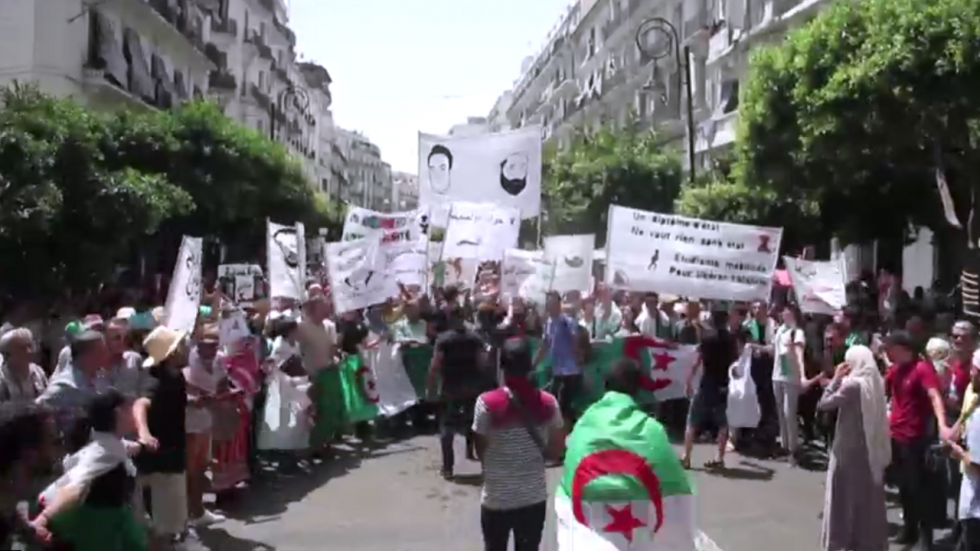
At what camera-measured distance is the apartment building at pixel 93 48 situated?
1224 inches

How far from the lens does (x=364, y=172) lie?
162 meters

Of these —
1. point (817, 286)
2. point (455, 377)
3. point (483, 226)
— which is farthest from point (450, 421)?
point (483, 226)

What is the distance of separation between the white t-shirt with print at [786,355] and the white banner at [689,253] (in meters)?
0.55

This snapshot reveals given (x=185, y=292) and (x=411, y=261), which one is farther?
(x=411, y=261)

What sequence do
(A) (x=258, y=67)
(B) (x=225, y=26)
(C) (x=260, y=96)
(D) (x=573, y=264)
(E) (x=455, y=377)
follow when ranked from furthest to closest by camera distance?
(A) (x=258, y=67) < (C) (x=260, y=96) < (B) (x=225, y=26) < (D) (x=573, y=264) < (E) (x=455, y=377)

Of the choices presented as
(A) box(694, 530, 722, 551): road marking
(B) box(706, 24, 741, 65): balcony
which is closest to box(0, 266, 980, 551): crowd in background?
(A) box(694, 530, 722, 551): road marking

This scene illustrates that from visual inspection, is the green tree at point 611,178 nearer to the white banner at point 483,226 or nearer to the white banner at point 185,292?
the white banner at point 483,226

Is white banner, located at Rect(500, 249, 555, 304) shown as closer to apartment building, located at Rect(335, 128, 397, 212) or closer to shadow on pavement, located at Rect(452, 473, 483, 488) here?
shadow on pavement, located at Rect(452, 473, 483, 488)

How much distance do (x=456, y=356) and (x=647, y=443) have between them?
631 centimetres

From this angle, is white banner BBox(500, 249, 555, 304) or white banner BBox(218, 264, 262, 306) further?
white banner BBox(218, 264, 262, 306)

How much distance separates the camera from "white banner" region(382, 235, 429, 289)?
16234mm

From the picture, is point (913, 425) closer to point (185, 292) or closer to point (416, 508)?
point (416, 508)

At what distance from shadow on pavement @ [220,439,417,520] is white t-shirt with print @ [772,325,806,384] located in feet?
13.3

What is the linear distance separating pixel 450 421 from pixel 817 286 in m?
4.49
